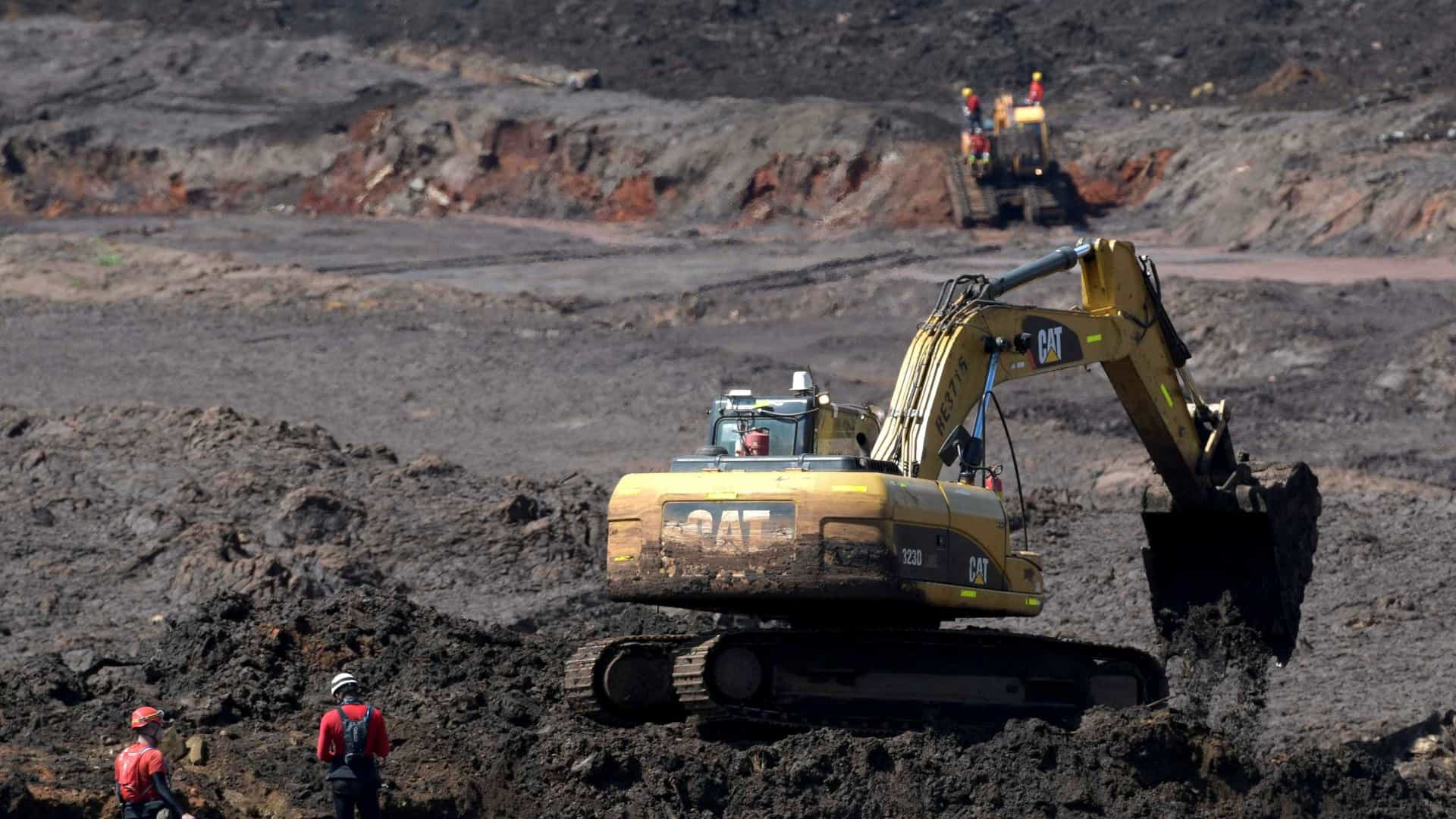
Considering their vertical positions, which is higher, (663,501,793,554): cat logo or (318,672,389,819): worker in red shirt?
(663,501,793,554): cat logo

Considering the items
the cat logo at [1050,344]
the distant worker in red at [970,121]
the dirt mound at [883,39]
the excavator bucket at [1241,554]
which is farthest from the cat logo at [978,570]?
the dirt mound at [883,39]

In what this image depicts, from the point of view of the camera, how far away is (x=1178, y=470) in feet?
46.6

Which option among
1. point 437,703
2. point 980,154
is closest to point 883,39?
point 980,154

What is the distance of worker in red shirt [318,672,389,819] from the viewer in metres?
10.2

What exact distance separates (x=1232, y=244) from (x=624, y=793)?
31.0m

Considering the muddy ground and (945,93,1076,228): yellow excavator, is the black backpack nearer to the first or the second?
the muddy ground

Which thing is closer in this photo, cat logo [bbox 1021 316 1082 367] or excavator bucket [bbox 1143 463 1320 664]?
cat logo [bbox 1021 316 1082 367]

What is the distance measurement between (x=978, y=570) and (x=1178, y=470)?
2.69 metres

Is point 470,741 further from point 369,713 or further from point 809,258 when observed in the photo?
point 809,258

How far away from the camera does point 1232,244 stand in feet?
131

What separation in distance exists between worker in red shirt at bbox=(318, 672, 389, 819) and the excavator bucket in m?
6.44

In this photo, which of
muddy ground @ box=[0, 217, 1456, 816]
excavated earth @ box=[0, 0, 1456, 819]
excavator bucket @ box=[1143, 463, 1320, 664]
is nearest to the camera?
muddy ground @ box=[0, 217, 1456, 816]

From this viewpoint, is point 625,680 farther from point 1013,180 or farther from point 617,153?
point 617,153

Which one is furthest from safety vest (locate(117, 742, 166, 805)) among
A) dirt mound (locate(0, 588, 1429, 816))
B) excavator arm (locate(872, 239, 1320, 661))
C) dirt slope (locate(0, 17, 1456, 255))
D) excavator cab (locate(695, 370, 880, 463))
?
dirt slope (locate(0, 17, 1456, 255))
